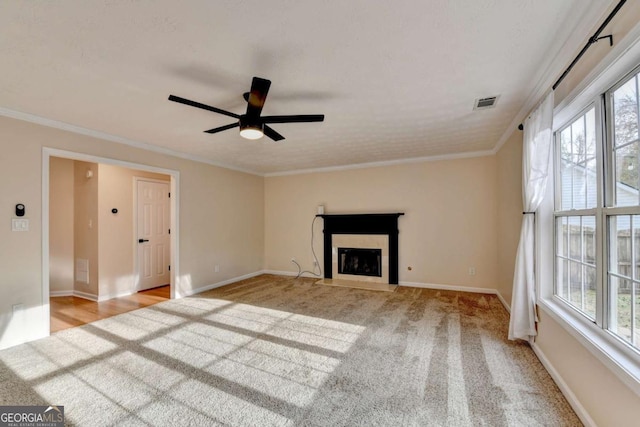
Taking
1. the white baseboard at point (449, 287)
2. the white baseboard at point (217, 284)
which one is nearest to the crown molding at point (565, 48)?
the white baseboard at point (449, 287)

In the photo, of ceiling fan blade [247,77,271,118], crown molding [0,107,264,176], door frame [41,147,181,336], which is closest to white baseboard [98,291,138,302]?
door frame [41,147,181,336]

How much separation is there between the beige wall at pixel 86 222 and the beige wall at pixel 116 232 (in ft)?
0.27

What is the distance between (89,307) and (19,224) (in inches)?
68.7

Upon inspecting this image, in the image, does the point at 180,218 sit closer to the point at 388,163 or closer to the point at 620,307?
the point at 388,163

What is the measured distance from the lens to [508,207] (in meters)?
3.52

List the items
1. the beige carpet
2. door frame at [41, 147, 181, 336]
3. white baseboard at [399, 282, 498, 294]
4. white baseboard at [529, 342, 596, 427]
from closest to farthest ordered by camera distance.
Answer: white baseboard at [529, 342, 596, 427]
the beige carpet
door frame at [41, 147, 181, 336]
white baseboard at [399, 282, 498, 294]

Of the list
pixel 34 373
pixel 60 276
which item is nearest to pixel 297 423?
pixel 34 373

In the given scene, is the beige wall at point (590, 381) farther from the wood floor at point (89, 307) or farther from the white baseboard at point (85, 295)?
the white baseboard at point (85, 295)

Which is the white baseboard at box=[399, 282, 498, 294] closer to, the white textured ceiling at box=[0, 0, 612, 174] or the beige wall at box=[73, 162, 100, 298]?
the white textured ceiling at box=[0, 0, 612, 174]

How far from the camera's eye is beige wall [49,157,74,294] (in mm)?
4492

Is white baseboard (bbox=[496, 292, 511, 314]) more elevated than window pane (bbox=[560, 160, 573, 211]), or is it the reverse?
window pane (bbox=[560, 160, 573, 211])

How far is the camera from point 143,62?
1923 millimetres

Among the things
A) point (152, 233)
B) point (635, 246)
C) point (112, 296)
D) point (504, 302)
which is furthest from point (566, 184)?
point (112, 296)

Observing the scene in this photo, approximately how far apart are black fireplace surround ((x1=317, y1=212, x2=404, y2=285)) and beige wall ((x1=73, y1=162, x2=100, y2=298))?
3.99 m
